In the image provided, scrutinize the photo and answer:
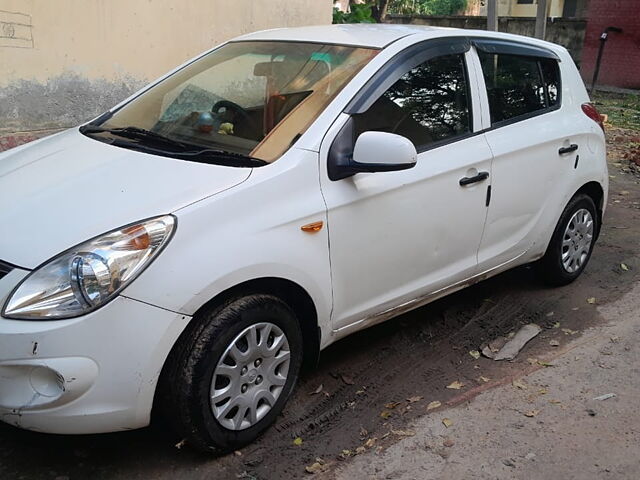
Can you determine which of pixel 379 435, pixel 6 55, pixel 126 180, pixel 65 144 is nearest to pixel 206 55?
pixel 65 144

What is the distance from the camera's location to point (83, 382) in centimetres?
253

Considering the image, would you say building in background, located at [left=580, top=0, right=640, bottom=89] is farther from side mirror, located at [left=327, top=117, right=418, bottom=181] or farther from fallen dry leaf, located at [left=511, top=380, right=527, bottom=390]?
side mirror, located at [left=327, top=117, right=418, bottom=181]

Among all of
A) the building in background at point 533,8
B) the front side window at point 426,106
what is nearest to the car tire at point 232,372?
the front side window at point 426,106

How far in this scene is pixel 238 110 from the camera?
3607mm

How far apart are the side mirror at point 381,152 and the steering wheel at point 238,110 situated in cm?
56

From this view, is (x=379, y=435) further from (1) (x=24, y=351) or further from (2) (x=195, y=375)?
(1) (x=24, y=351)

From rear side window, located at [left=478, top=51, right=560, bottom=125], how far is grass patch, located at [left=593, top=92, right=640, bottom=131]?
8124mm

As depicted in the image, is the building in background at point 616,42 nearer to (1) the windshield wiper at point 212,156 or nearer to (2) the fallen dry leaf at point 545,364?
(2) the fallen dry leaf at point 545,364

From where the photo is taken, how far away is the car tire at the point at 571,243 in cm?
472

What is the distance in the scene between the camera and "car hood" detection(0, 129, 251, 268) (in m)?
2.67

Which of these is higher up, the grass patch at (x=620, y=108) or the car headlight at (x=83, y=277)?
the car headlight at (x=83, y=277)

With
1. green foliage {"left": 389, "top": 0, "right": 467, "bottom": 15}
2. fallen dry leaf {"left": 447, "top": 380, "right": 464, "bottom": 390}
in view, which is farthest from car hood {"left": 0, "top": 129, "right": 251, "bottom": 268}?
green foliage {"left": 389, "top": 0, "right": 467, "bottom": 15}

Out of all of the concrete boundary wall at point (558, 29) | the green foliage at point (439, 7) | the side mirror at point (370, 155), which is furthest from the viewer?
the green foliage at point (439, 7)

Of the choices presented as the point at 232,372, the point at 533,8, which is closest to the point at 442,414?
the point at 232,372
